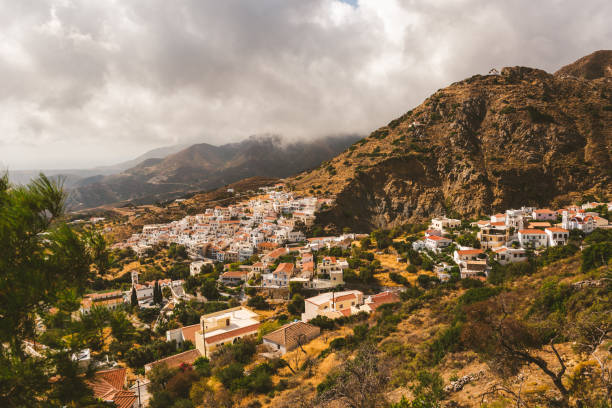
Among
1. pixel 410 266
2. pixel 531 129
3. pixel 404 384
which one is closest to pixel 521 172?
A: pixel 531 129

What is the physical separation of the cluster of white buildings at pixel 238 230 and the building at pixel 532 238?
2759 centimetres

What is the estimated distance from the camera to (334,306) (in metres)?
22.4

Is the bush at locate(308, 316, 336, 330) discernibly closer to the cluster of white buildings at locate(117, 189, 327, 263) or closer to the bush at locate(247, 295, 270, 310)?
the bush at locate(247, 295, 270, 310)

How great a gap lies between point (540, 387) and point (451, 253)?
2609 cm

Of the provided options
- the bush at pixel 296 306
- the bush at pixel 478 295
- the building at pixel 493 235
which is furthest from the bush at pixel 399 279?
the bush at pixel 478 295

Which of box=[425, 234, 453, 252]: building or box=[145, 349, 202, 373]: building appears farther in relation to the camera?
box=[425, 234, 453, 252]: building

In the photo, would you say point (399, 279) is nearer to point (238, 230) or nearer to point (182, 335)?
point (182, 335)

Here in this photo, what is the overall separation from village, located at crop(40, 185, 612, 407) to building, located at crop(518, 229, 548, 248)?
7cm

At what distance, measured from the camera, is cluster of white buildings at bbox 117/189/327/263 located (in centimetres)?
4575

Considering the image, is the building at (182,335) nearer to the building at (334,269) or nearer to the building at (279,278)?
the building at (279,278)

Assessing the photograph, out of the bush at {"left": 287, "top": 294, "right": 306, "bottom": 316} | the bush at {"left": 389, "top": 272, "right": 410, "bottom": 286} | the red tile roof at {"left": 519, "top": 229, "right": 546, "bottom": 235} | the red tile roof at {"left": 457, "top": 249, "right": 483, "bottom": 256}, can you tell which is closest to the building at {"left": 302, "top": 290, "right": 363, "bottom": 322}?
the bush at {"left": 287, "top": 294, "right": 306, "bottom": 316}

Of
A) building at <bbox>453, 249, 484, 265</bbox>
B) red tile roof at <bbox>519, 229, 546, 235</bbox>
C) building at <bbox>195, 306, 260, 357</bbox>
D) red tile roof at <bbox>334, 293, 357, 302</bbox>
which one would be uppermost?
red tile roof at <bbox>519, 229, 546, 235</bbox>

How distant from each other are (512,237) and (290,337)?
23761 mm

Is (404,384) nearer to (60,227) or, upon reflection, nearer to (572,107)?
(60,227)
